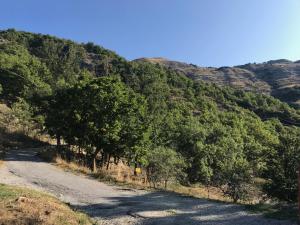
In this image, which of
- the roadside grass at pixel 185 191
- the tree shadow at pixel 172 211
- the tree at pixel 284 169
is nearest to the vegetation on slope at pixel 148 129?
the tree at pixel 284 169

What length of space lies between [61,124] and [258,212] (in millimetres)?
31835

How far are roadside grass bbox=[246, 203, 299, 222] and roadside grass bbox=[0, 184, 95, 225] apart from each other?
736 centimetres

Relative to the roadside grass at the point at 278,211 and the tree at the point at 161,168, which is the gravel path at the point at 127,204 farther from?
the tree at the point at 161,168

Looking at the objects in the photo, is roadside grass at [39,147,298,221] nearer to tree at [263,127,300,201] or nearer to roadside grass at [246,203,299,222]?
roadside grass at [246,203,299,222]

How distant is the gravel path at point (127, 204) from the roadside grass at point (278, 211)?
0.44 metres

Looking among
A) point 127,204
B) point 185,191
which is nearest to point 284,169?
point 185,191

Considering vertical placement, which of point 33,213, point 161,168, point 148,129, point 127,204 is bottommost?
point 127,204

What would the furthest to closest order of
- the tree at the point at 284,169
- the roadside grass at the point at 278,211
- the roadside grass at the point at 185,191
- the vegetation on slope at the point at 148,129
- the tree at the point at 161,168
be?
the tree at the point at 161,168
the vegetation on slope at the point at 148,129
the tree at the point at 284,169
the roadside grass at the point at 185,191
the roadside grass at the point at 278,211

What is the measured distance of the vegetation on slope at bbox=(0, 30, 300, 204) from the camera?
1052 inches

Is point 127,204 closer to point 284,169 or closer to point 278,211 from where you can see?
point 278,211

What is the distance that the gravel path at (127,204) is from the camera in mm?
16844

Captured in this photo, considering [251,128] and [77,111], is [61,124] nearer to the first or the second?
[77,111]

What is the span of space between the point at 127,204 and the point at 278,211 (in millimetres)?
7335

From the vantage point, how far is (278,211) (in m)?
17.6
